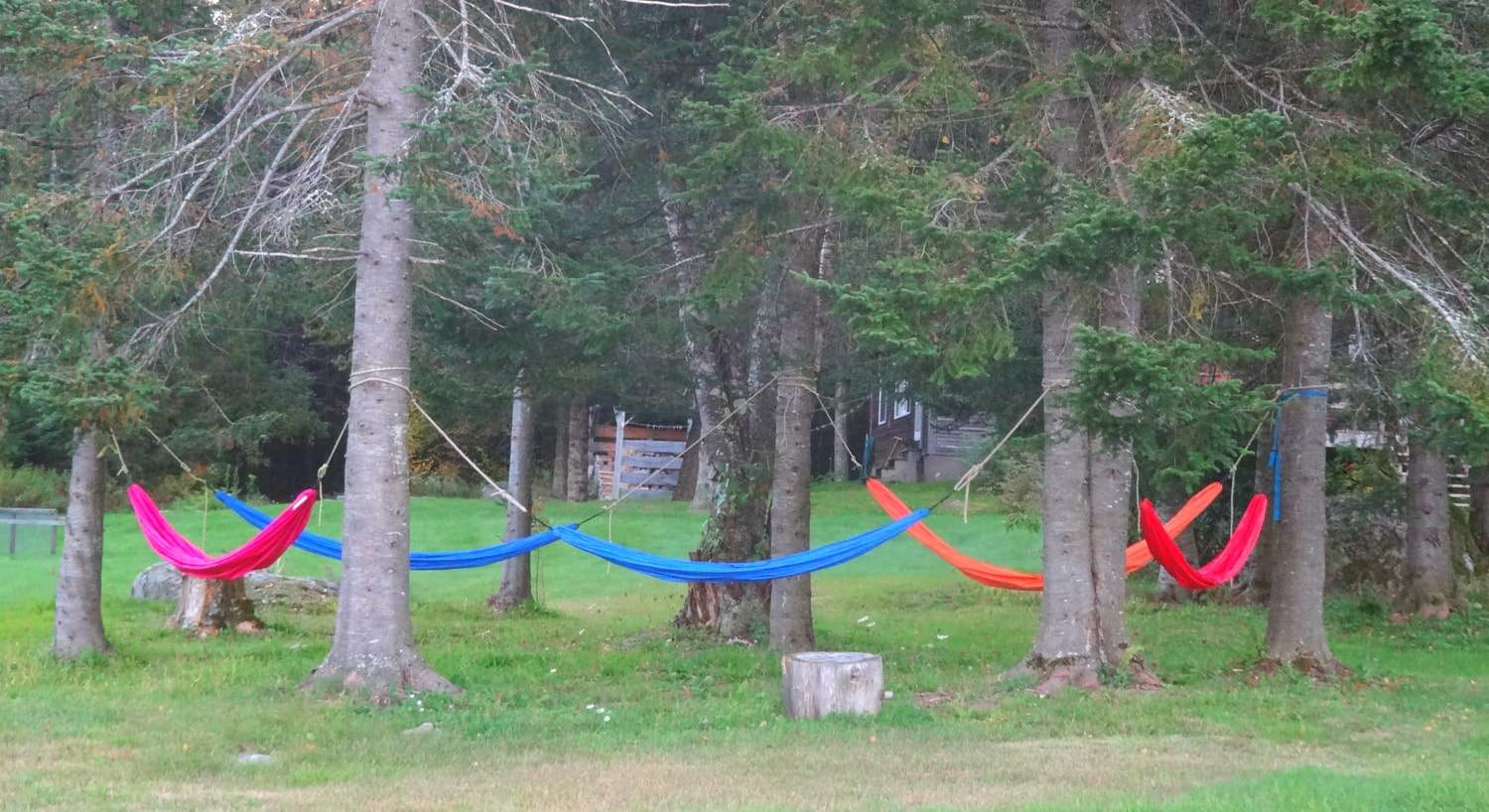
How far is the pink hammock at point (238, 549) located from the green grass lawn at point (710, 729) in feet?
2.33

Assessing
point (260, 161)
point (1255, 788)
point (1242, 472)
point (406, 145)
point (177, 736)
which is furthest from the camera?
point (1242, 472)

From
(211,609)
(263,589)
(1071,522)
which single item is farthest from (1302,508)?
(263,589)

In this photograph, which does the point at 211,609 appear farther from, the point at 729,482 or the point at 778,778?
the point at 778,778

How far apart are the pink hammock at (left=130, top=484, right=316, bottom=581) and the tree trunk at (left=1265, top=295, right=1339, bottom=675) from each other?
6432 mm

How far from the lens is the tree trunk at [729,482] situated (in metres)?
12.1

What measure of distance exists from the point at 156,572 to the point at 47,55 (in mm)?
8065

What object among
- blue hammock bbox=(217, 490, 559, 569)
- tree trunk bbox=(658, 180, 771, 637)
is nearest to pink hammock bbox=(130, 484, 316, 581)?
blue hammock bbox=(217, 490, 559, 569)

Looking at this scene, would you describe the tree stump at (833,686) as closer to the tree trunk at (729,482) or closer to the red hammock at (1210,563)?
the red hammock at (1210,563)

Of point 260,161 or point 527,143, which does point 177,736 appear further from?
point 260,161

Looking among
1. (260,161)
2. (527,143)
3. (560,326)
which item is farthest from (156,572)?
(527,143)

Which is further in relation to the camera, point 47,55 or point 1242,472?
point 1242,472

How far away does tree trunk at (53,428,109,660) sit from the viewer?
379 inches

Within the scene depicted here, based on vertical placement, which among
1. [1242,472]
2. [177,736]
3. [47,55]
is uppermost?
[47,55]

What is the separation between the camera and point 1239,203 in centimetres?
791
